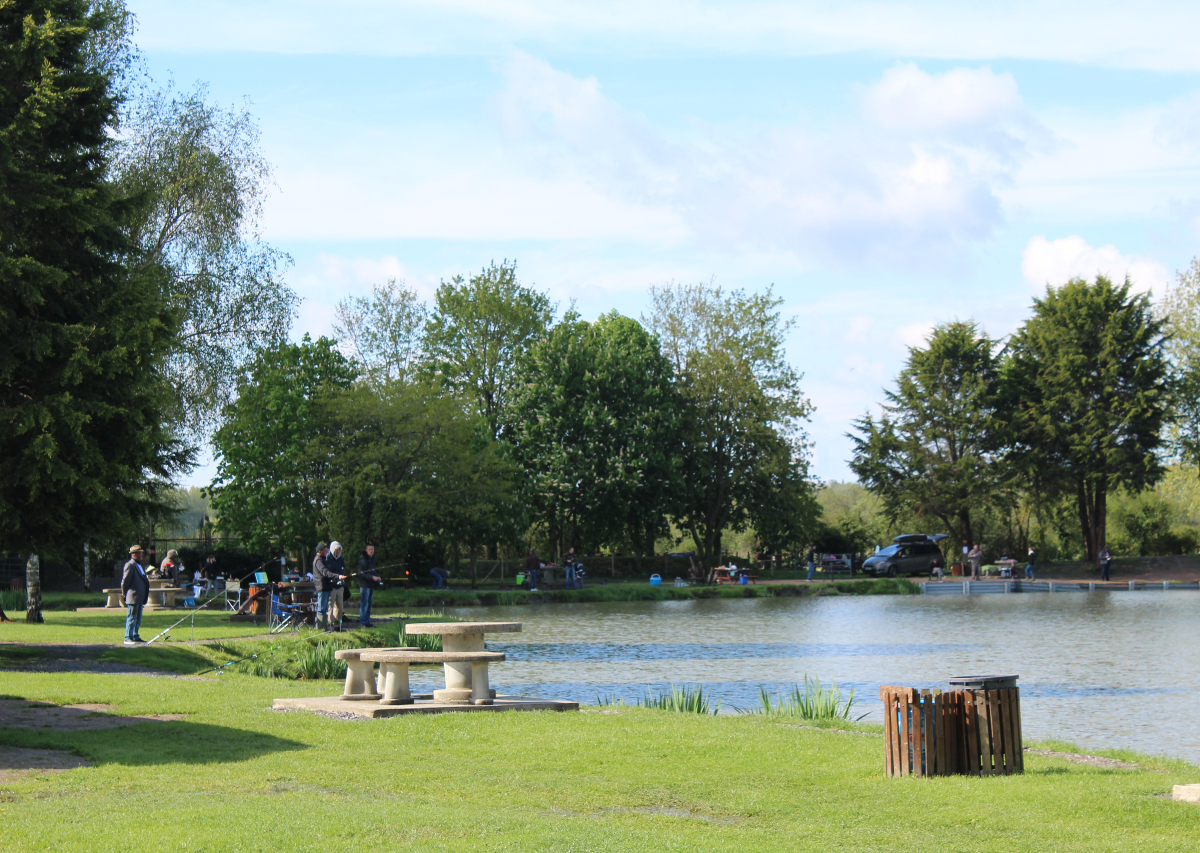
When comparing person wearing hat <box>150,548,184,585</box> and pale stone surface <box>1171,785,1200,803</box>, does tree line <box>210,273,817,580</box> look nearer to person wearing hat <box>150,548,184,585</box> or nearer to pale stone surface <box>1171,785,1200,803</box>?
person wearing hat <box>150,548,184,585</box>

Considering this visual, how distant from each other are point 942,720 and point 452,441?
36.6 m

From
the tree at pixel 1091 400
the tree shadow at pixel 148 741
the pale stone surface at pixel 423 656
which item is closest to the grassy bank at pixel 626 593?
the tree at pixel 1091 400

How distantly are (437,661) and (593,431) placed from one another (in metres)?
40.1

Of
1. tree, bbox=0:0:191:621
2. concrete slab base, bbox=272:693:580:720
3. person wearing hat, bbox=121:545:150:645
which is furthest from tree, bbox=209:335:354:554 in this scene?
concrete slab base, bbox=272:693:580:720

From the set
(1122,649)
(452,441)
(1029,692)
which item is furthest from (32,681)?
(452,441)

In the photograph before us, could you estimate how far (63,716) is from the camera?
1305cm

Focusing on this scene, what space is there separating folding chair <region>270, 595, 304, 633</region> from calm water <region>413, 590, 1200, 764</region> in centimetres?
447

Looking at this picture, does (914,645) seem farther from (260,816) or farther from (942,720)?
(260,816)

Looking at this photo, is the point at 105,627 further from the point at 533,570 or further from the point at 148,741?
the point at 533,570

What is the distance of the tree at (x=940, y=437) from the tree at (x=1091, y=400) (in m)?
1.62

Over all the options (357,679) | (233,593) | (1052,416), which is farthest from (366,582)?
(1052,416)

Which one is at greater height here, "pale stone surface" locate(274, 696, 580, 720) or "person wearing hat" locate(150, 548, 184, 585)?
"person wearing hat" locate(150, 548, 184, 585)

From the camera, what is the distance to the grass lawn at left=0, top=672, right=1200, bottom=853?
7562 mm

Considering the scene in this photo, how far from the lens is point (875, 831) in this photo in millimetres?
8141
